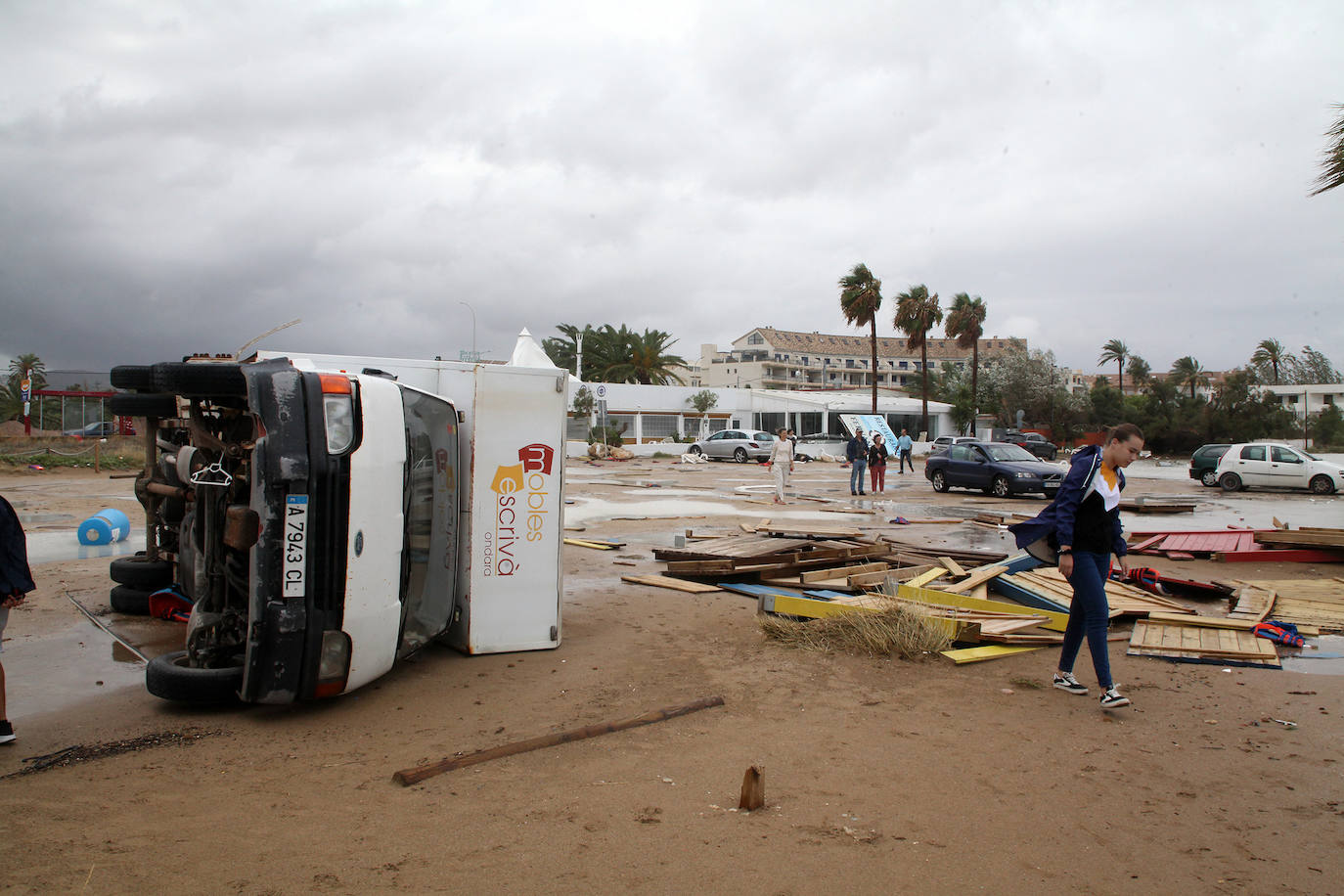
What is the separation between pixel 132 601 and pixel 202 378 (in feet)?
12.7

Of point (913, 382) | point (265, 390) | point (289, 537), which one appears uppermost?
point (913, 382)

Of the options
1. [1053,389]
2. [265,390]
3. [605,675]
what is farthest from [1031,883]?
[1053,389]

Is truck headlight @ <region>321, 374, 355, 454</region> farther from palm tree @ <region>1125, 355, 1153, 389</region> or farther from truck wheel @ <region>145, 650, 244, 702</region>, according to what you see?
palm tree @ <region>1125, 355, 1153, 389</region>

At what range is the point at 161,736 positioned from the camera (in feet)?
14.8

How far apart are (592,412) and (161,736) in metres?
43.2

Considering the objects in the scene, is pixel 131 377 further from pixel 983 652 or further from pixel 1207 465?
pixel 1207 465

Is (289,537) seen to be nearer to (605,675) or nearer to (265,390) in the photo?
(265,390)

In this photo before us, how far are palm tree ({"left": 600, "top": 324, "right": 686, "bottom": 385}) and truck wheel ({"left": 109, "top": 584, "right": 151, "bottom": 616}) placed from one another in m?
52.4

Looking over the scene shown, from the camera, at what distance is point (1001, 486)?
2214cm

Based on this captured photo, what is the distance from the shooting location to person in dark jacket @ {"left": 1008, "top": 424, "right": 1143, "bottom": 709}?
5230 millimetres

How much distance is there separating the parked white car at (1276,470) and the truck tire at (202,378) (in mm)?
27129

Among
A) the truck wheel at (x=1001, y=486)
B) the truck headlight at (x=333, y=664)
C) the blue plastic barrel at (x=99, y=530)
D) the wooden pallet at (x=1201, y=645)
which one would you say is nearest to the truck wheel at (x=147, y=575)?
the truck headlight at (x=333, y=664)

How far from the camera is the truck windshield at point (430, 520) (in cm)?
556

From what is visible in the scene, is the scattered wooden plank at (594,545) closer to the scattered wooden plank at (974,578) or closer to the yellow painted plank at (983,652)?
the scattered wooden plank at (974,578)
